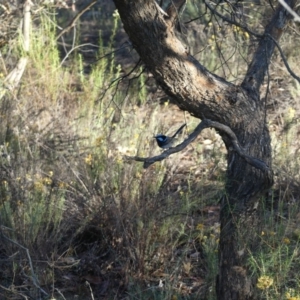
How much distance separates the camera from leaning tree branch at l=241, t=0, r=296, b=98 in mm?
4176

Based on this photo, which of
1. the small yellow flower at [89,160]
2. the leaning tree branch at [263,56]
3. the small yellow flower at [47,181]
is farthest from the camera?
the small yellow flower at [89,160]

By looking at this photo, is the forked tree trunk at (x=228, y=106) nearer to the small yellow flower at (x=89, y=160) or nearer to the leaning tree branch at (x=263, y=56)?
the leaning tree branch at (x=263, y=56)

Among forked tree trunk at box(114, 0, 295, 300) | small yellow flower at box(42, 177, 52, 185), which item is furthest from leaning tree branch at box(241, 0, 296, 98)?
small yellow flower at box(42, 177, 52, 185)

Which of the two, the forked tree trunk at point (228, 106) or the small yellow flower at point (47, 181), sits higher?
the forked tree trunk at point (228, 106)

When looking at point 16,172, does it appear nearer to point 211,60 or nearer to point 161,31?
point 161,31

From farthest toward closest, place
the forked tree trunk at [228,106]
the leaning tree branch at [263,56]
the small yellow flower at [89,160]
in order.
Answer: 1. the small yellow flower at [89,160]
2. the leaning tree branch at [263,56]
3. the forked tree trunk at [228,106]

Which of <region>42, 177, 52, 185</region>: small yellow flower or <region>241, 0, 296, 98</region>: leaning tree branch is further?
<region>42, 177, 52, 185</region>: small yellow flower

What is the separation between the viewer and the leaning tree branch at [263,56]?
13.7 feet

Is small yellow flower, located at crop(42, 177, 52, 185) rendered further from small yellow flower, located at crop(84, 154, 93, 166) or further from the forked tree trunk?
the forked tree trunk

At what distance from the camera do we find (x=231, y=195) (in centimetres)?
414

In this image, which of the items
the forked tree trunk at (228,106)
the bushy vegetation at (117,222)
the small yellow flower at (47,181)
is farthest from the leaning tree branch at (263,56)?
the small yellow flower at (47,181)

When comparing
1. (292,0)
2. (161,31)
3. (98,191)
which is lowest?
(98,191)

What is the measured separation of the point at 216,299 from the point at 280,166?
2.08 m

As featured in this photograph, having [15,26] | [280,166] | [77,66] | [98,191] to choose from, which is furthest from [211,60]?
[98,191]
